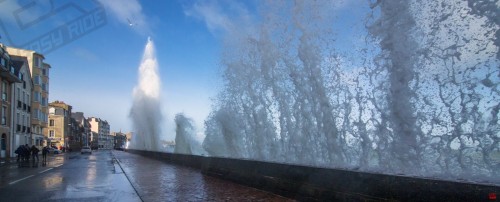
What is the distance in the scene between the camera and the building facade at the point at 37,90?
5875 cm

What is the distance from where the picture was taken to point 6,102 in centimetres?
4362

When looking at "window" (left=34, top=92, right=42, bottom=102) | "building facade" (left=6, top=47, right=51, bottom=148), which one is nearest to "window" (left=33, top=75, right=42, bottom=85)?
"building facade" (left=6, top=47, right=51, bottom=148)

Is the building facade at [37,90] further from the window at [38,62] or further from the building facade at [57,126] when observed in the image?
the building facade at [57,126]

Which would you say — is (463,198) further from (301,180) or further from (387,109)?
(387,109)

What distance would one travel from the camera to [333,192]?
24.3 ft

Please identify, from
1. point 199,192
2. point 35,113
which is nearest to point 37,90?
point 35,113

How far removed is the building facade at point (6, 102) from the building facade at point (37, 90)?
12.6 m

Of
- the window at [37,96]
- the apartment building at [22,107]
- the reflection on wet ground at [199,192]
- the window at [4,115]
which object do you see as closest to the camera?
the reflection on wet ground at [199,192]

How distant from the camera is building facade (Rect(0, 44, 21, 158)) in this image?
135 ft

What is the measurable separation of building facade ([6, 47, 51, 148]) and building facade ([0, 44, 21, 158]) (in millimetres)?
12575

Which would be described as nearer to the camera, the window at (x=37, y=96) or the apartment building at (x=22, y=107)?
the apartment building at (x=22, y=107)

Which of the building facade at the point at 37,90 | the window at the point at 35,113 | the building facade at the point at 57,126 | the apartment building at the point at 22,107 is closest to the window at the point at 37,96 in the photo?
the building facade at the point at 37,90

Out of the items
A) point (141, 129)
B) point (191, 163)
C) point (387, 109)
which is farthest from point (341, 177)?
point (141, 129)

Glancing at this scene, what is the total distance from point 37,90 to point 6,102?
1806cm
